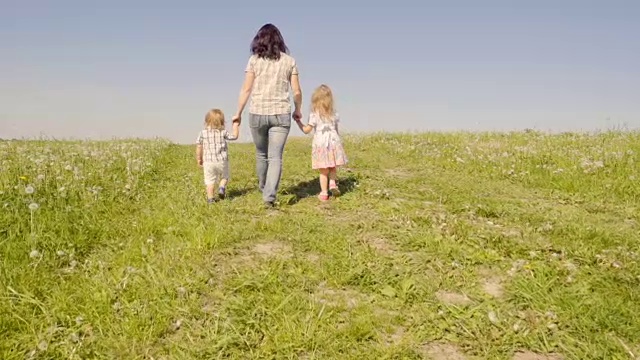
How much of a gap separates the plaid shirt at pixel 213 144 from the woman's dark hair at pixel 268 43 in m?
2.08

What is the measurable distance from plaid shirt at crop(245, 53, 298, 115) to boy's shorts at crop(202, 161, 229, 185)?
1.66 m

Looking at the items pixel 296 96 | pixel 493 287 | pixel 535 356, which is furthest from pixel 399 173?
pixel 535 356

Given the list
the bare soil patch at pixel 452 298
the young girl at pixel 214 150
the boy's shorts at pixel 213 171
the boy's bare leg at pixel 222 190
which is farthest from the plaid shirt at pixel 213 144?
the bare soil patch at pixel 452 298

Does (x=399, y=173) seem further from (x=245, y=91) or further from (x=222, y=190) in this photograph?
(x=245, y=91)

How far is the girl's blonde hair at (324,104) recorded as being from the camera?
32.2 feet

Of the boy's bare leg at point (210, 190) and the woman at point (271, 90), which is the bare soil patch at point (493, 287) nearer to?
the woman at point (271, 90)

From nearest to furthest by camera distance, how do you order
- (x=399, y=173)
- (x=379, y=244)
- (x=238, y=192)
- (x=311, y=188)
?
(x=379, y=244) → (x=238, y=192) → (x=311, y=188) → (x=399, y=173)

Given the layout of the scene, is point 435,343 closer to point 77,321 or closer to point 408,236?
point 408,236

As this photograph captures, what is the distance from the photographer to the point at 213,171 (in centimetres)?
969

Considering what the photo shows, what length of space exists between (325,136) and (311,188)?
153cm

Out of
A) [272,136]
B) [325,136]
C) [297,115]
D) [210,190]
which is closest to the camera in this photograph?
[272,136]

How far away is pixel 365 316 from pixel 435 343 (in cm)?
65

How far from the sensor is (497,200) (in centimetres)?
889

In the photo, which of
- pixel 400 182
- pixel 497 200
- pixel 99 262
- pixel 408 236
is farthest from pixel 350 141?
pixel 99 262
